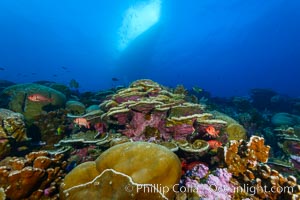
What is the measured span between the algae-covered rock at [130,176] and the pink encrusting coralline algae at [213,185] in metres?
0.56

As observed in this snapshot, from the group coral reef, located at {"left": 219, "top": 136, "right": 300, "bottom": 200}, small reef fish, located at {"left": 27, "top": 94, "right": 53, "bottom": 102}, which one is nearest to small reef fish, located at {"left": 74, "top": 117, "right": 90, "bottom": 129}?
coral reef, located at {"left": 219, "top": 136, "right": 300, "bottom": 200}

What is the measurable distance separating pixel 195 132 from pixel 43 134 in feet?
15.2

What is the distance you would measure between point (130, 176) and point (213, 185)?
147 centimetres

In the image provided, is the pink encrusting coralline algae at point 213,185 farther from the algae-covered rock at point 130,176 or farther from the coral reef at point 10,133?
the coral reef at point 10,133

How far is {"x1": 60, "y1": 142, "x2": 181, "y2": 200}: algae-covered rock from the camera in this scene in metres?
2.89

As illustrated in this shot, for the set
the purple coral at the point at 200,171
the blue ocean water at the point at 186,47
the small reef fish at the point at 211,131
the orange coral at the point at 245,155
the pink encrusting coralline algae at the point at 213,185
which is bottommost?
the pink encrusting coralline algae at the point at 213,185

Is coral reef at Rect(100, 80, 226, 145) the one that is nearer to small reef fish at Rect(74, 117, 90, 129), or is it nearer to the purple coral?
small reef fish at Rect(74, 117, 90, 129)

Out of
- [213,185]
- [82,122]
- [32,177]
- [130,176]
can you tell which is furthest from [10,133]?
[213,185]

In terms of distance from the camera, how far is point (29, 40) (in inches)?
5069

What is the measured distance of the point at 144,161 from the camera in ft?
10.1

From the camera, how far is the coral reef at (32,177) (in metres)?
3.12

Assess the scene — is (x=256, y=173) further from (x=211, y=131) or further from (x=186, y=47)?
(x=186, y=47)

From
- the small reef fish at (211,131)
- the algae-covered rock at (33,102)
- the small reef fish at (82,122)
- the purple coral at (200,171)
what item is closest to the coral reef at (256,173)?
the purple coral at (200,171)

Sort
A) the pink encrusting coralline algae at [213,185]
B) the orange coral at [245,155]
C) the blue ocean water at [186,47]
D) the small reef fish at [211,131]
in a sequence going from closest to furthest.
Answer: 1. the pink encrusting coralline algae at [213,185]
2. the orange coral at [245,155]
3. the small reef fish at [211,131]
4. the blue ocean water at [186,47]
